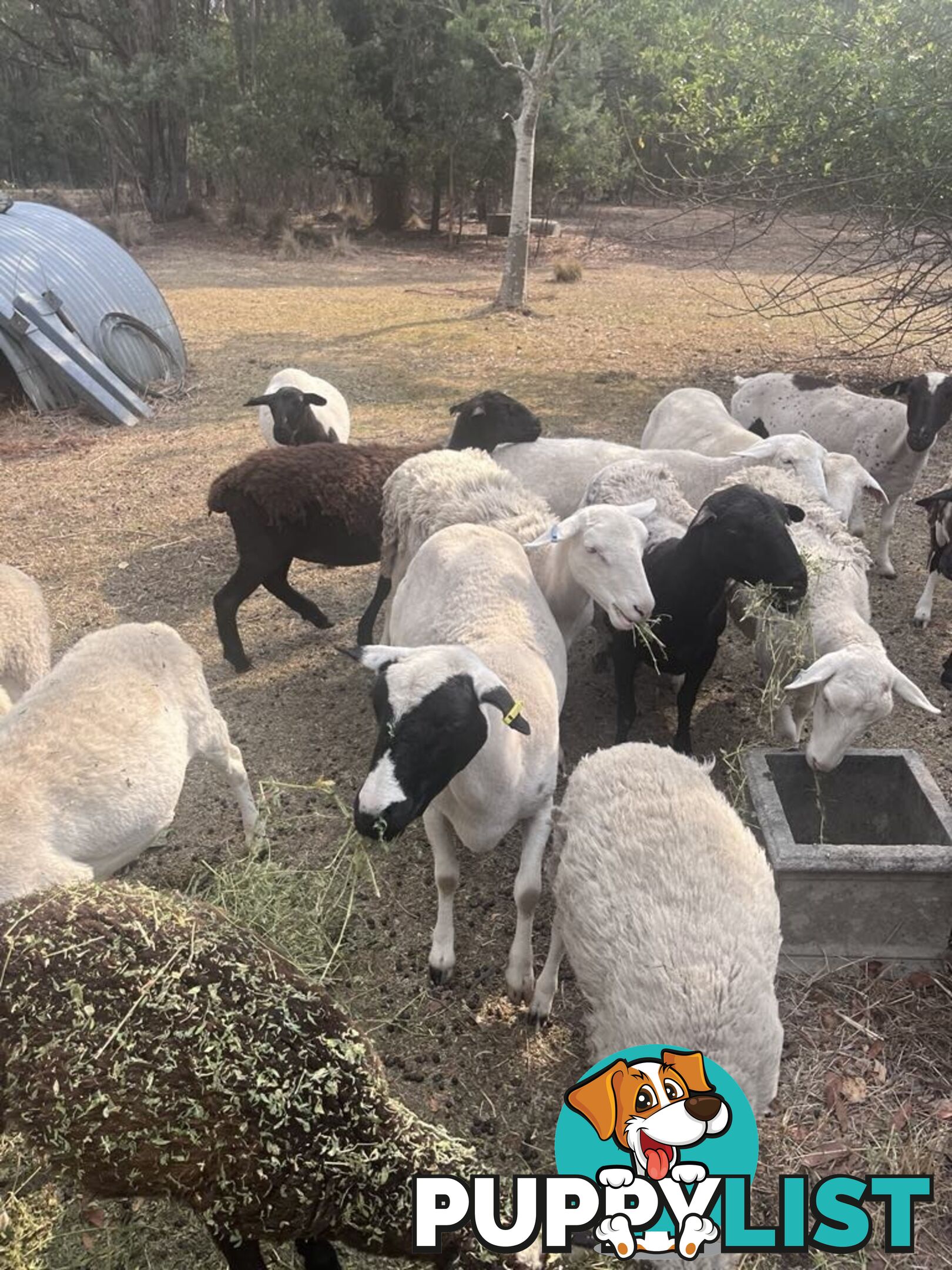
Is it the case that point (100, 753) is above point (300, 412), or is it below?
below

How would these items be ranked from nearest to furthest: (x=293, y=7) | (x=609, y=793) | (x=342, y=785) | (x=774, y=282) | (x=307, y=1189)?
(x=307, y=1189) < (x=609, y=793) < (x=342, y=785) < (x=774, y=282) < (x=293, y=7)

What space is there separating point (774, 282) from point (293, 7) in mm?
19008

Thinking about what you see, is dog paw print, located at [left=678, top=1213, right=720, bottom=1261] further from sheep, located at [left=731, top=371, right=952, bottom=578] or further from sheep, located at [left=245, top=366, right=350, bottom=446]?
sheep, located at [left=245, top=366, right=350, bottom=446]

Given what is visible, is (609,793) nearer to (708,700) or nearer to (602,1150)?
(602,1150)

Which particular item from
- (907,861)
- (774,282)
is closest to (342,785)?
(907,861)

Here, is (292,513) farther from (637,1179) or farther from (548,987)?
(637,1179)

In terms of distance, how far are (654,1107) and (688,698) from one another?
264 centimetres

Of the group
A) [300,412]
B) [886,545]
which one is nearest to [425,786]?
[300,412]

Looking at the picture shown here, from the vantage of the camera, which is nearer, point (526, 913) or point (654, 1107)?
point (654, 1107)

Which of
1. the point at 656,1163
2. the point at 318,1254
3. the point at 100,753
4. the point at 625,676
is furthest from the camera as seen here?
the point at 625,676

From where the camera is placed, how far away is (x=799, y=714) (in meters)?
4.52

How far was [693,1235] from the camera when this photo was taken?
220 cm

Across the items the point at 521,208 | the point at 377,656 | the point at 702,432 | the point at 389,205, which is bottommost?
the point at 377,656

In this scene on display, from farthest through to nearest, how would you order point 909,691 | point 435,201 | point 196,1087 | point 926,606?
point 435,201 < point 926,606 < point 909,691 < point 196,1087
